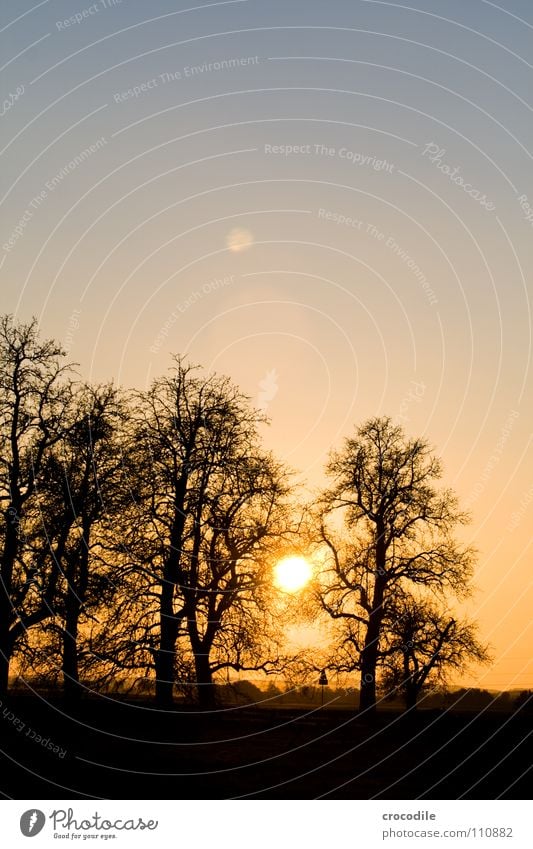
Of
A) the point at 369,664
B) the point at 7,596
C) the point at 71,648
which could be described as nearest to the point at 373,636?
the point at 369,664

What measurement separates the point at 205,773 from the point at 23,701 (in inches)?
336

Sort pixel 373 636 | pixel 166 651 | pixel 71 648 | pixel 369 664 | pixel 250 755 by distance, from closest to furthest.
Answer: pixel 250 755 → pixel 166 651 → pixel 71 648 → pixel 369 664 → pixel 373 636

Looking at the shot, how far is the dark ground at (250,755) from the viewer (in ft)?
63.8

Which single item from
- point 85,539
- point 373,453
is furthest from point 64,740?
point 373,453

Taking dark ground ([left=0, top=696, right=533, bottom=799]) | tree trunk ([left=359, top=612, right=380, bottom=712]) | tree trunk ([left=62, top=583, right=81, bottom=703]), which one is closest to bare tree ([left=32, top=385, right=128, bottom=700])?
tree trunk ([left=62, top=583, right=81, bottom=703])

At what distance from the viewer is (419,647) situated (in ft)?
116

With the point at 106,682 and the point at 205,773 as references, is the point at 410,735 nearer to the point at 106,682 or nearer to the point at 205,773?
the point at 205,773

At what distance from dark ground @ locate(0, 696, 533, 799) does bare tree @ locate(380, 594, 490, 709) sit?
5.86m

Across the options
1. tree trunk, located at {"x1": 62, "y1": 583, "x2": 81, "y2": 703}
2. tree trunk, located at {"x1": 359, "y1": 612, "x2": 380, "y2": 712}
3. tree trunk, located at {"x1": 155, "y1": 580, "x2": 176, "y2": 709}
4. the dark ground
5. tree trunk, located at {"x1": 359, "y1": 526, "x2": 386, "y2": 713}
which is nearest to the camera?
the dark ground

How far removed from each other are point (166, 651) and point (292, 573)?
271 inches

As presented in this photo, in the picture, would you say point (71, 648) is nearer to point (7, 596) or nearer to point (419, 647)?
point (7, 596)

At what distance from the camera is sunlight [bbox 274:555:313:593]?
32.2 meters

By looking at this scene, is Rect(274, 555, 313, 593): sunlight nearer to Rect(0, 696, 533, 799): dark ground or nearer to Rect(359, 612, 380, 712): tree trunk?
Rect(359, 612, 380, 712): tree trunk

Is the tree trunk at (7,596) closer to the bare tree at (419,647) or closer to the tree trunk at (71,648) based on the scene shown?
the tree trunk at (71,648)
